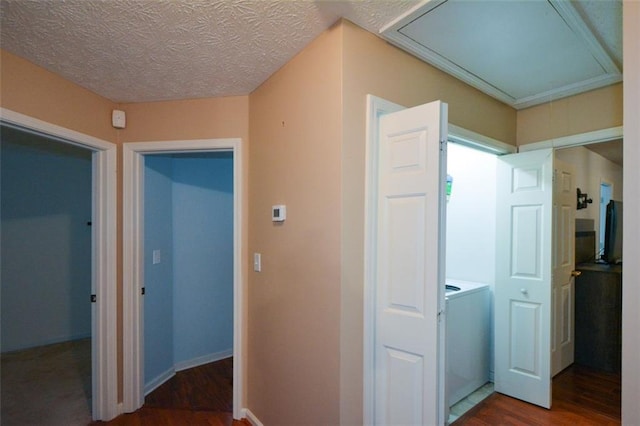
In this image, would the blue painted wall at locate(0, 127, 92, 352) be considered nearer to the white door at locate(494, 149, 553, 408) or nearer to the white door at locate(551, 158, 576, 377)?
the white door at locate(494, 149, 553, 408)

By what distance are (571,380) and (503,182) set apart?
1.92m

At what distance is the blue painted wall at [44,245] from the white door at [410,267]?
338 centimetres

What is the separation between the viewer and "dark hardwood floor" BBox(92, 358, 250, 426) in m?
2.18

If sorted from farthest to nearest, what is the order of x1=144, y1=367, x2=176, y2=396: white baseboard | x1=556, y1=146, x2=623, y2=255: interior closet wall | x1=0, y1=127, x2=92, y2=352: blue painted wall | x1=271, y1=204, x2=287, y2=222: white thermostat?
x1=0, y1=127, x2=92, y2=352: blue painted wall → x1=556, y1=146, x2=623, y2=255: interior closet wall → x1=144, y1=367, x2=176, y2=396: white baseboard → x1=271, y1=204, x2=287, y2=222: white thermostat

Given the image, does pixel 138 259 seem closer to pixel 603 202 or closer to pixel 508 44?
pixel 508 44

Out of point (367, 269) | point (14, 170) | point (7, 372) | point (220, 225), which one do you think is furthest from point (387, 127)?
point (14, 170)

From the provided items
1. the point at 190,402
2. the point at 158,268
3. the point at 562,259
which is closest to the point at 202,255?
the point at 158,268

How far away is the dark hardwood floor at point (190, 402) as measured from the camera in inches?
85.7

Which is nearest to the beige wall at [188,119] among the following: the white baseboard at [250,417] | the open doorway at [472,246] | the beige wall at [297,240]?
the beige wall at [297,240]

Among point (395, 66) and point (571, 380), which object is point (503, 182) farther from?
point (571, 380)

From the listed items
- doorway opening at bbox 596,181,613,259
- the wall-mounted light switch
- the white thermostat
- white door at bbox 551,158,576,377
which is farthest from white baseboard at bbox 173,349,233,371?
doorway opening at bbox 596,181,613,259

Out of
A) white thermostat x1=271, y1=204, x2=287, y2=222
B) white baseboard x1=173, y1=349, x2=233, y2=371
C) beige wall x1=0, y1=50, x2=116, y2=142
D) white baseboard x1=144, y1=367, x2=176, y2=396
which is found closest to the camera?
beige wall x1=0, y1=50, x2=116, y2=142

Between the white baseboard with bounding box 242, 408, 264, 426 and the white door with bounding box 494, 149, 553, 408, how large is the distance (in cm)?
194

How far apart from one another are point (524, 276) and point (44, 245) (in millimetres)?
5082
